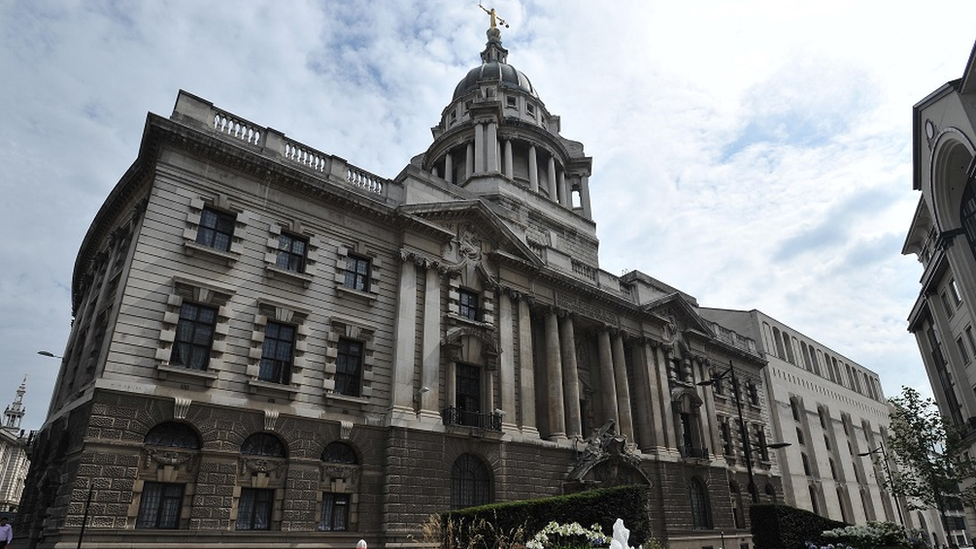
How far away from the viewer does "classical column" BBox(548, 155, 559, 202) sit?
43.8 meters

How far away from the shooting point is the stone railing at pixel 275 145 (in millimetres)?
21297

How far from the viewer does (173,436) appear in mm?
→ 17719

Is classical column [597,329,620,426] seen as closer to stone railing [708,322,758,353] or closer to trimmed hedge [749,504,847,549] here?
trimmed hedge [749,504,847,549]

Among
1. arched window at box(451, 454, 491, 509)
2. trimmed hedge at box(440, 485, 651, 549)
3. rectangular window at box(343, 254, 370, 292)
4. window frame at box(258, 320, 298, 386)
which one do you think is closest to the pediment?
arched window at box(451, 454, 491, 509)

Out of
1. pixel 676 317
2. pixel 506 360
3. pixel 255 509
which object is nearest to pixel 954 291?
pixel 676 317

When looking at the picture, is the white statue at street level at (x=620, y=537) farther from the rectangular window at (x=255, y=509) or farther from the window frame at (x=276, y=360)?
the window frame at (x=276, y=360)

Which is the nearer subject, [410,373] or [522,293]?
[410,373]

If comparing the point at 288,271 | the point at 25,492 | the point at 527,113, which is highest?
the point at 527,113

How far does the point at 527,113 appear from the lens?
48750 millimetres

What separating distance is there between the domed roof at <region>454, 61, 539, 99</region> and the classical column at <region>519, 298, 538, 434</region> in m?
27.5

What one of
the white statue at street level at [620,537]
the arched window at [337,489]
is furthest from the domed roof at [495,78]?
the white statue at street level at [620,537]

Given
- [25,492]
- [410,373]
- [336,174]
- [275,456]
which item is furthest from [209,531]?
[336,174]

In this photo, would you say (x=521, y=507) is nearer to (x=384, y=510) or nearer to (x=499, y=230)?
(x=384, y=510)

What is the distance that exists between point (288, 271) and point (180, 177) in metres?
4.93
